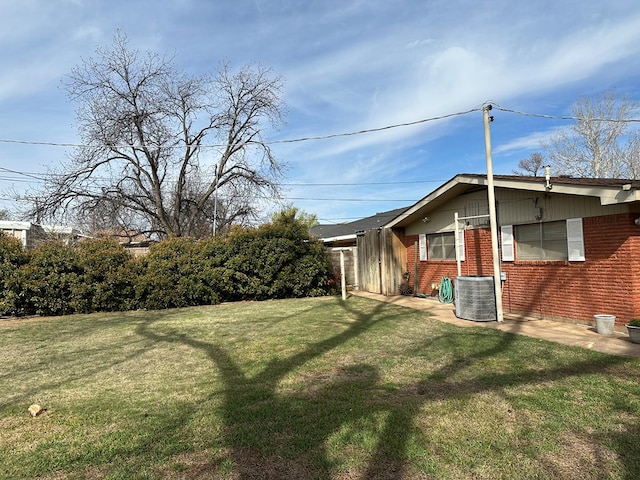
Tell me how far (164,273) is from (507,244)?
8.99 metres

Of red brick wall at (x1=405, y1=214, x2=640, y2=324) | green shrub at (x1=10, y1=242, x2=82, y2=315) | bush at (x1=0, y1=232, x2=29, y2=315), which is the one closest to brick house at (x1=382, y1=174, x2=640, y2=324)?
red brick wall at (x1=405, y1=214, x2=640, y2=324)

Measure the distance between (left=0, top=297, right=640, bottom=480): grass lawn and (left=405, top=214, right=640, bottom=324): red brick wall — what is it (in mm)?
1974

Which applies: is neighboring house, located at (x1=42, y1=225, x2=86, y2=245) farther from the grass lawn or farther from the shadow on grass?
the shadow on grass

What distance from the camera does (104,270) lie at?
10.9 metres

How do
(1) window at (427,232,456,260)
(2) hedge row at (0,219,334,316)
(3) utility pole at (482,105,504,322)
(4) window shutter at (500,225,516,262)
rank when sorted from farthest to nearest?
(1) window at (427,232,456,260), (2) hedge row at (0,219,334,316), (4) window shutter at (500,225,516,262), (3) utility pole at (482,105,504,322)

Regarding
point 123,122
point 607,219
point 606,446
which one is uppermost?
point 123,122

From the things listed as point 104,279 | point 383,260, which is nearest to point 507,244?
point 383,260

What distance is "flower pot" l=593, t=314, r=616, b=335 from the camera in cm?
659

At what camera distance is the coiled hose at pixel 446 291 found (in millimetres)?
10883

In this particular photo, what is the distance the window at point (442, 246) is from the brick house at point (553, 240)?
3cm

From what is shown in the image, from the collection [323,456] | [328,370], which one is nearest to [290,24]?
[328,370]

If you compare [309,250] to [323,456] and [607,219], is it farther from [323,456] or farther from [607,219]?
[323,456]

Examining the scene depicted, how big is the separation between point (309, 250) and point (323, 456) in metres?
10.7

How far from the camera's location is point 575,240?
7566mm
